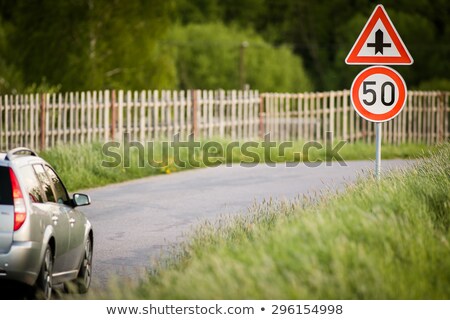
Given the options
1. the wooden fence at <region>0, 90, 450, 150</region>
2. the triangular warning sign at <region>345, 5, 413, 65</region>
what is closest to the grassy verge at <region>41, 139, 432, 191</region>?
the wooden fence at <region>0, 90, 450, 150</region>

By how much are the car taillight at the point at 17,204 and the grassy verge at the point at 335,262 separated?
95 cm

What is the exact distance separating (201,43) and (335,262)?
7016 centimetres

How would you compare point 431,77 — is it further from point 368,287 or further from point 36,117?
point 368,287

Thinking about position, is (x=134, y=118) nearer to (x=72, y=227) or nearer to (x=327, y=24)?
(x=72, y=227)

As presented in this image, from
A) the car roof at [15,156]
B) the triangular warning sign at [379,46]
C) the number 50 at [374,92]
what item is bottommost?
the number 50 at [374,92]

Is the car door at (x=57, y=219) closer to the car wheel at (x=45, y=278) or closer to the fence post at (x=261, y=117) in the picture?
the car wheel at (x=45, y=278)

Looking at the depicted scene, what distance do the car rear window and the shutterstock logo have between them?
1325 cm

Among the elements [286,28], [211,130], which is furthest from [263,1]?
[211,130]

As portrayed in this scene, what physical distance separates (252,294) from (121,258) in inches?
221

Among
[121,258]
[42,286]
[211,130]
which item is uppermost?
[42,286]

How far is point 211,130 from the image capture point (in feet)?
96.0

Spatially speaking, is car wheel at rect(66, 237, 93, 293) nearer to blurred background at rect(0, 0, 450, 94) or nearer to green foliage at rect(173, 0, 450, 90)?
blurred background at rect(0, 0, 450, 94)

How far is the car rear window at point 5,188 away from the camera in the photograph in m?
9.00

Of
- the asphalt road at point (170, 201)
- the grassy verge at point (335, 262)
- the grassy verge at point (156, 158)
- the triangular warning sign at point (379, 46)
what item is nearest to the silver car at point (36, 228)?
the grassy verge at point (335, 262)
